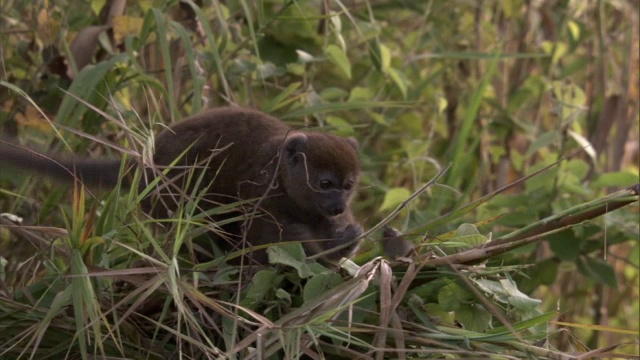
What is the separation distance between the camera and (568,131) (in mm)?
5109

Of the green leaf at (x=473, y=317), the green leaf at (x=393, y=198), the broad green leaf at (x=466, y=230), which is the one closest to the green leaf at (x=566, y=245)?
the green leaf at (x=393, y=198)

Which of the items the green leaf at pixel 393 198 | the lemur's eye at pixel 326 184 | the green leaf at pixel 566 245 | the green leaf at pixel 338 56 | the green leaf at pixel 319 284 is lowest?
the green leaf at pixel 566 245

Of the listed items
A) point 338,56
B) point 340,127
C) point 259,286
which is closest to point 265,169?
point 340,127

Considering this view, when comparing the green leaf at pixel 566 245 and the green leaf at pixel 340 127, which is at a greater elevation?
the green leaf at pixel 340 127

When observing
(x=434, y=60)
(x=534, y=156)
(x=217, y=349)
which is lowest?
(x=534, y=156)

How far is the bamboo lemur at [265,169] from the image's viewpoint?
148 inches

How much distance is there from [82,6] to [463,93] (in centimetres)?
233

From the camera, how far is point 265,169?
3836 mm

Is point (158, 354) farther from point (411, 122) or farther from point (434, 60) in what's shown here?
point (434, 60)

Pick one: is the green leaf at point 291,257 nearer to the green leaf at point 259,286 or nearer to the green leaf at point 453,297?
the green leaf at point 259,286

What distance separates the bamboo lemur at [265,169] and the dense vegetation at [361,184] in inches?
6.3

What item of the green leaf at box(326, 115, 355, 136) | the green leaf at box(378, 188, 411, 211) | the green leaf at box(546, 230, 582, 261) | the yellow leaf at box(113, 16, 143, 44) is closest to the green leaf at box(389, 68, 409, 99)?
the green leaf at box(326, 115, 355, 136)

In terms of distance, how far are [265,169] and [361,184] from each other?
4.78 ft

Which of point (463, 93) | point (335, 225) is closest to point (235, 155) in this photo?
point (335, 225)
